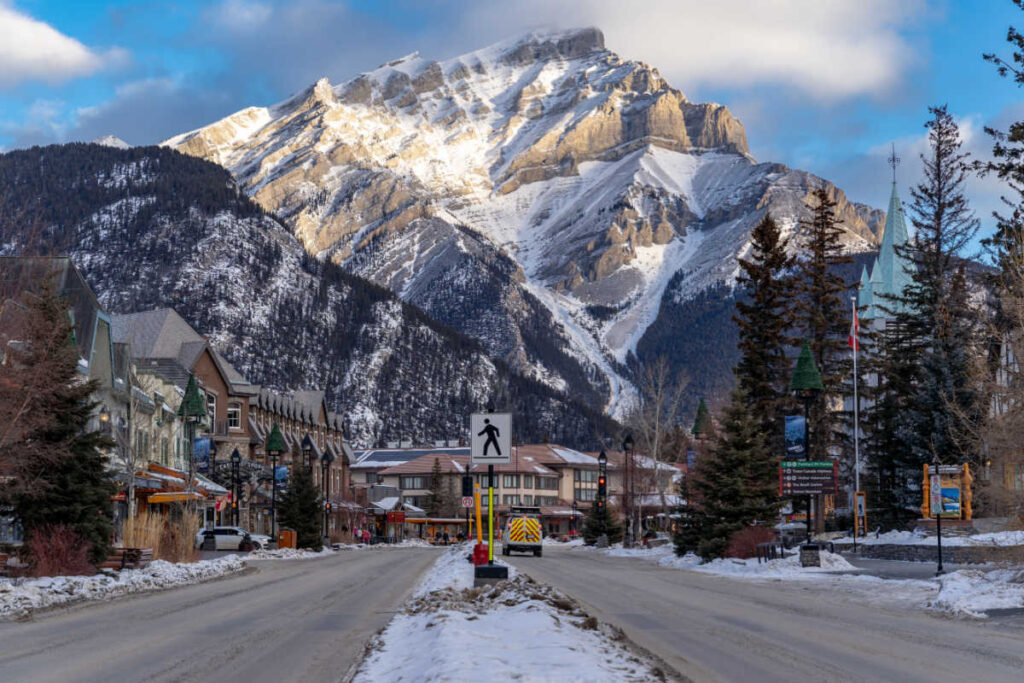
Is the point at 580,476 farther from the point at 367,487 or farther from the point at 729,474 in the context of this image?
the point at 729,474

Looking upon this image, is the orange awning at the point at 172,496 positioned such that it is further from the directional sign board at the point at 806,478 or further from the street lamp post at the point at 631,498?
the street lamp post at the point at 631,498

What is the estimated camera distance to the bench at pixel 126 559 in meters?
31.7

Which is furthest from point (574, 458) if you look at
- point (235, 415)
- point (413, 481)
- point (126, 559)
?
point (126, 559)

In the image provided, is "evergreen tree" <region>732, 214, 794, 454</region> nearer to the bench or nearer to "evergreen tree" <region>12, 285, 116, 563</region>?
the bench

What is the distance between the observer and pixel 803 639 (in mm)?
16656

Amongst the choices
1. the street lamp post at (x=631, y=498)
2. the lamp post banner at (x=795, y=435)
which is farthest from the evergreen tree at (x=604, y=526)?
the lamp post banner at (x=795, y=435)

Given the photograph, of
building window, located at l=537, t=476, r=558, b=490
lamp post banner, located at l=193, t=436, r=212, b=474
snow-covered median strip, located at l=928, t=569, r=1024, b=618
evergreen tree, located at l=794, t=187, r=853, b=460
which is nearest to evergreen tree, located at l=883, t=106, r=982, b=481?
evergreen tree, located at l=794, t=187, r=853, b=460

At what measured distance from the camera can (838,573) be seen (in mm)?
34688

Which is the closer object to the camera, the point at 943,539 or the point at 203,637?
the point at 203,637

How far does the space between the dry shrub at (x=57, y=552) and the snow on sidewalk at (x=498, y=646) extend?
445 inches

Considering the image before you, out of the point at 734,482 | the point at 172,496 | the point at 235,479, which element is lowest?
the point at 172,496

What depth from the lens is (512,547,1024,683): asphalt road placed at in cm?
1309

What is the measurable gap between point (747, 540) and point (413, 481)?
12301 centimetres

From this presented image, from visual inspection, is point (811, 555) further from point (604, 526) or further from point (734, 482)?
point (604, 526)
